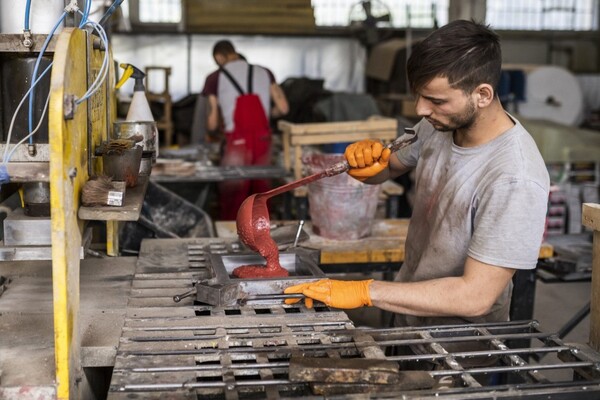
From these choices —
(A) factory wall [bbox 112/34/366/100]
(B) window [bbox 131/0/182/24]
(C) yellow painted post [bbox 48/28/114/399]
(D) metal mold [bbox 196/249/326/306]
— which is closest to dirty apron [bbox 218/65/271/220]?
(D) metal mold [bbox 196/249/326/306]

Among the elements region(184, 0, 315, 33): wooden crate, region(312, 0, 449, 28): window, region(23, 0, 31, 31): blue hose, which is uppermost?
region(312, 0, 449, 28): window

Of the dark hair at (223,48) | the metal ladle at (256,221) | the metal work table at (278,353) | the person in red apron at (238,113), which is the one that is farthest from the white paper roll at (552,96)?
the metal work table at (278,353)

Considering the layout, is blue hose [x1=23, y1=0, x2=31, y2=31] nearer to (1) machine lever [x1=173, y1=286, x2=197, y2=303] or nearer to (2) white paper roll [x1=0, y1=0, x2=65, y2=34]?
(2) white paper roll [x1=0, y1=0, x2=65, y2=34]

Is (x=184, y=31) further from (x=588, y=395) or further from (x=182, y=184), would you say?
(x=588, y=395)

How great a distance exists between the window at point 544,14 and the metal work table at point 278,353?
11.5 m

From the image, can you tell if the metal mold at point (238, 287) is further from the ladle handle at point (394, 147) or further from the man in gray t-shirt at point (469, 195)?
the ladle handle at point (394, 147)

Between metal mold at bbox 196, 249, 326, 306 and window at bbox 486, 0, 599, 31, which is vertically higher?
window at bbox 486, 0, 599, 31

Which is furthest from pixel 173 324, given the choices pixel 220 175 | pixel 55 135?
pixel 220 175

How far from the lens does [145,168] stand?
2590mm

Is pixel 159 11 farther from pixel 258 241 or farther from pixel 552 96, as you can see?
pixel 258 241

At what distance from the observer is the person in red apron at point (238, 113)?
616 centimetres

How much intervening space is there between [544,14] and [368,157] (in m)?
11.5

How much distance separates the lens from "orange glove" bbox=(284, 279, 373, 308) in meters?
2.16

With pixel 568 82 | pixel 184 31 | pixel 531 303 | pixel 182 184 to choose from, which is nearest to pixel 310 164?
pixel 531 303
